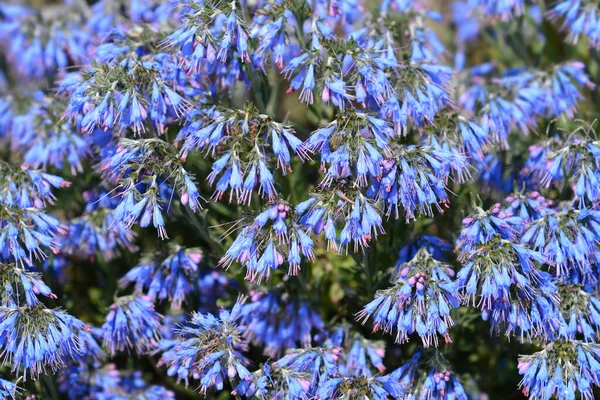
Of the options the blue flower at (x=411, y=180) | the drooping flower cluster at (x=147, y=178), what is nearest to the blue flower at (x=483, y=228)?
the blue flower at (x=411, y=180)

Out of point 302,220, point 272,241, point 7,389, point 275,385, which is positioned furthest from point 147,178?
point 7,389

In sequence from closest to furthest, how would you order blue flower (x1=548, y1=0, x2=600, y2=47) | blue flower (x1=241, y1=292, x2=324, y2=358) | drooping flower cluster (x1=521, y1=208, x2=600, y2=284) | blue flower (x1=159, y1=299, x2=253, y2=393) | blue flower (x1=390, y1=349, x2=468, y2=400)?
blue flower (x1=159, y1=299, x2=253, y2=393), drooping flower cluster (x1=521, y1=208, x2=600, y2=284), blue flower (x1=390, y1=349, x2=468, y2=400), blue flower (x1=241, y1=292, x2=324, y2=358), blue flower (x1=548, y1=0, x2=600, y2=47)

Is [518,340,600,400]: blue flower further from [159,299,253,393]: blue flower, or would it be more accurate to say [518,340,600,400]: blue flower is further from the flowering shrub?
[159,299,253,393]: blue flower

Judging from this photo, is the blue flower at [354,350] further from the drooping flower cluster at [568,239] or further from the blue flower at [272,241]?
the drooping flower cluster at [568,239]

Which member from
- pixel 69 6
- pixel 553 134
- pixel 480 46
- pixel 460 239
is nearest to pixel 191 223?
pixel 460 239

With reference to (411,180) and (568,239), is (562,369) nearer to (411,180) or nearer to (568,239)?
(568,239)

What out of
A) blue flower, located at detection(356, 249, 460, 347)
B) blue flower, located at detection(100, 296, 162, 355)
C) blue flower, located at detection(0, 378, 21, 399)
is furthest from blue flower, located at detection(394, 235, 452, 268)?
blue flower, located at detection(0, 378, 21, 399)
